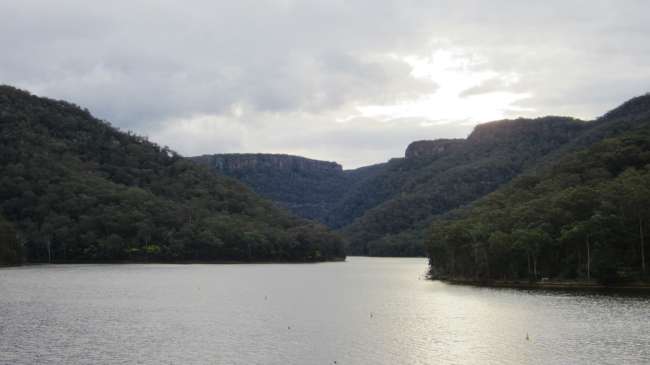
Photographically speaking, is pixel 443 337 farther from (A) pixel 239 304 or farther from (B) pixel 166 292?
(B) pixel 166 292

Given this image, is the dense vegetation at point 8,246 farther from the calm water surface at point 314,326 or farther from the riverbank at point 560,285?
the riverbank at point 560,285

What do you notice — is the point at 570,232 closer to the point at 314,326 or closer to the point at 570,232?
the point at 570,232

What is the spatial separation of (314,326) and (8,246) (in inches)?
4564

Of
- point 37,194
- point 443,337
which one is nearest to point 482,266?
point 443,337

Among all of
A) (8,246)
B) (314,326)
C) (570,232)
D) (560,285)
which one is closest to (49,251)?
(8,246)

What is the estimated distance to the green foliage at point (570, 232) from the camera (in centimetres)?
9138

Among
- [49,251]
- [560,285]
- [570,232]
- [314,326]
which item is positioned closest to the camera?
[314,326]

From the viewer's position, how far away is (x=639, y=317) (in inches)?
2427

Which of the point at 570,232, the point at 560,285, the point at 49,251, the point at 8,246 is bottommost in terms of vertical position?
the point at 560,285

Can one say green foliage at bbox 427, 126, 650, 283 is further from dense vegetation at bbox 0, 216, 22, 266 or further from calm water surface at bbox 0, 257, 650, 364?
dense vegetation at bbox 0, 216, 22, 266

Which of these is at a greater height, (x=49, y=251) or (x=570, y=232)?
(x=570, y=232)

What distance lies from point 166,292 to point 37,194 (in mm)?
120904

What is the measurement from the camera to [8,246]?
152 metres

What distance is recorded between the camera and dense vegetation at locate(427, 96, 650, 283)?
9131 cm
